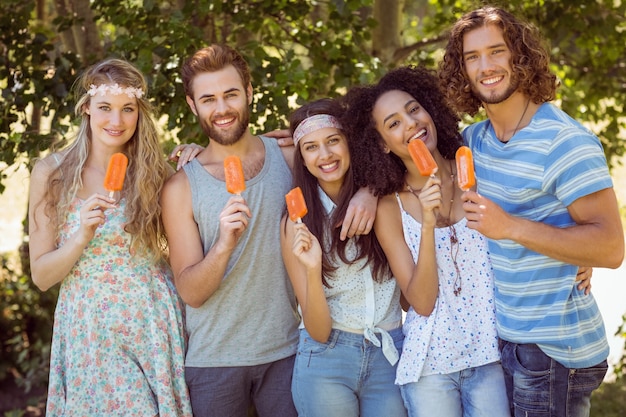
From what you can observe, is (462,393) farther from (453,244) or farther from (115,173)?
(115,173)

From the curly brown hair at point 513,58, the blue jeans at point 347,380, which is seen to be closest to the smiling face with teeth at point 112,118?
the blue jeans at point 347,380

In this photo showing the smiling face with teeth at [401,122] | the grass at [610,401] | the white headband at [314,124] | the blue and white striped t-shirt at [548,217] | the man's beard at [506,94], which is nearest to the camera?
the blue and white striped t-shirt at [548,217]

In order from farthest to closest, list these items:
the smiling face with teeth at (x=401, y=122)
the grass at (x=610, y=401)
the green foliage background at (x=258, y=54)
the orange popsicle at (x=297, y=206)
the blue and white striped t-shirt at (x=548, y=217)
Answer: the grass at (x=610, y=401) < the green foliage background at (x=258, y=54) < the smiling face with teeth at (x=401, y=122) < the orange popsicle at (x=297, y=206) < the blue and white striped t-shirt at (x=548, y=217)

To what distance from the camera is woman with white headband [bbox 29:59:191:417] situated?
380cm

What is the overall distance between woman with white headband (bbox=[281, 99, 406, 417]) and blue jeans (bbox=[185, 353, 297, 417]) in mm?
164

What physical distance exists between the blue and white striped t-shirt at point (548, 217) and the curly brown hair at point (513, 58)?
0.42 feet

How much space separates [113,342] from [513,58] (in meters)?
2.36

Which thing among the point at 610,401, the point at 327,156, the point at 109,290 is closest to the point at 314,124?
the point at 327,156

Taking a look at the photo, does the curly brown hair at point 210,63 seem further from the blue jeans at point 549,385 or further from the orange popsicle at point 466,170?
the blue jeans at point 549,385

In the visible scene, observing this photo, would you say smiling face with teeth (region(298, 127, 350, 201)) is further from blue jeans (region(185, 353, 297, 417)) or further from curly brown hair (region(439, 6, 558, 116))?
blue jeans (region(185, 353, 297, 417))

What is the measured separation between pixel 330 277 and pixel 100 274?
115 cm

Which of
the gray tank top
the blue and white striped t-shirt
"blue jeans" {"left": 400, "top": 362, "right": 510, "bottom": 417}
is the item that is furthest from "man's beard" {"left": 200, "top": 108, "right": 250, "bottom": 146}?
"blue jeans" {"left": 400, "top": 362, "right": 510, "bottom": 417}

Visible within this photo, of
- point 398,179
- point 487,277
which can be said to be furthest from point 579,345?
point 398,179

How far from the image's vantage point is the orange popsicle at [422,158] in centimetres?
342
